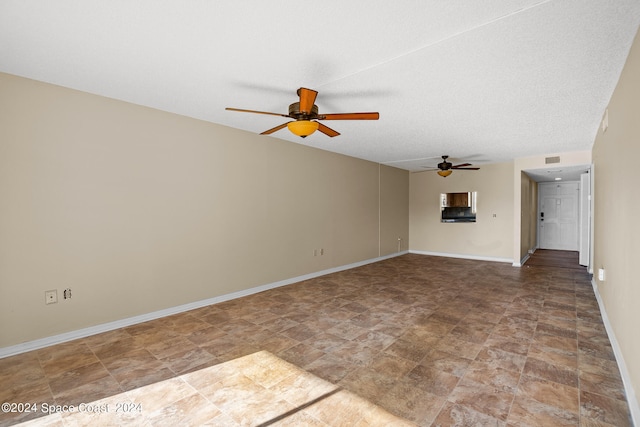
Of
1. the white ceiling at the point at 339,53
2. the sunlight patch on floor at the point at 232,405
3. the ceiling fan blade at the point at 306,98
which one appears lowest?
the sunlight patch on floor at the point at 232,405

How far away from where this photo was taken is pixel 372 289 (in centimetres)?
485

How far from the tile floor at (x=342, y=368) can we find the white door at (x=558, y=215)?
610 centimetres

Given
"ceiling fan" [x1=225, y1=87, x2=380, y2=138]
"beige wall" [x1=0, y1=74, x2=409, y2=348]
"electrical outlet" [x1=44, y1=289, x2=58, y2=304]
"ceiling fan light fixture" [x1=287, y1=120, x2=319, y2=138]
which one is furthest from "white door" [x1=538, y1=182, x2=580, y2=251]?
"electrical outlet" [x1=44, y1=289, x2=58, y2=304]

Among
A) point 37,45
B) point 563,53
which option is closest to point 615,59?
point 563,53

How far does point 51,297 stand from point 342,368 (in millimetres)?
2884

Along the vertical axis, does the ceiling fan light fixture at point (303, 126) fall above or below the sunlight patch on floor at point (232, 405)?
above

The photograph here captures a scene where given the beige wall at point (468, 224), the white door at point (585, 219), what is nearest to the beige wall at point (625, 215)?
the white door at point (585, 219)

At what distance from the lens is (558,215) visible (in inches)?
357

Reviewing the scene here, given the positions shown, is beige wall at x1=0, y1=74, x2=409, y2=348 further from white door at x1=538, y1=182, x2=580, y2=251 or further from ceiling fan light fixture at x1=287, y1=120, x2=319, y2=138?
white door at x1=538, y1=182, x2=580, y2=251

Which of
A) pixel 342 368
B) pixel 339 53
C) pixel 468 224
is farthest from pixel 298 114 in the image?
pixel 468 224

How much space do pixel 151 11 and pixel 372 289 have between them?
14.4 ft

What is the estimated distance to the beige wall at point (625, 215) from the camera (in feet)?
6.30

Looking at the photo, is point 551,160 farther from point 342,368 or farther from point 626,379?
point 342,368

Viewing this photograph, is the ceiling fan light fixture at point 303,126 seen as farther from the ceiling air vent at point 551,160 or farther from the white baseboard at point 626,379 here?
the ceiling air vent at point 551,160
